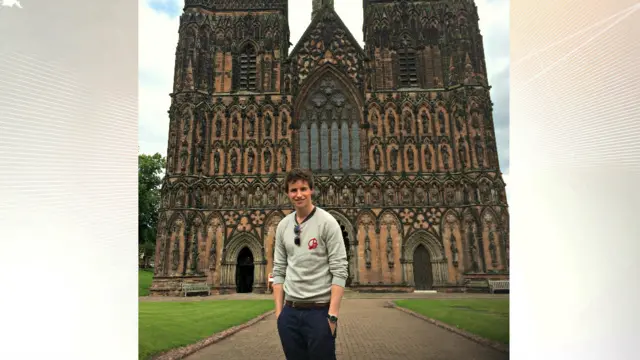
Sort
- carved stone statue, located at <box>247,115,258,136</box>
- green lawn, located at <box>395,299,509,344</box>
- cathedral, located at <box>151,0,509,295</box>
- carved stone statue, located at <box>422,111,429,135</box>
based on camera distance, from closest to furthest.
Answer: green lawn, located at <box>395,299,509,344</box> < cathedral, located at <box>151,0,509,295</box> < carved stone statue, located at <box>247,115,258,136</box> < carved stone statue, located at <box>422,111,429,135</box>

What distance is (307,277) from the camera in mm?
2783

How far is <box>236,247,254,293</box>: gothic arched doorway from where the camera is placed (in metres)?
16.3

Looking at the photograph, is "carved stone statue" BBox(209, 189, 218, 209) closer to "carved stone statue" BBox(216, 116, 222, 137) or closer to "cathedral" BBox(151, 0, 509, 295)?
"cathedral" BBox(151, 0, 509, 295)

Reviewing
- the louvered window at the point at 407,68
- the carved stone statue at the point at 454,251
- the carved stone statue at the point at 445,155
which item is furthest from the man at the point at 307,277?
the louvered window at the point at 407,68

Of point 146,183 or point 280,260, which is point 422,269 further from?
point 280,260

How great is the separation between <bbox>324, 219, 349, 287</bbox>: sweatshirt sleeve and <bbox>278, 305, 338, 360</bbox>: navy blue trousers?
0.82ft

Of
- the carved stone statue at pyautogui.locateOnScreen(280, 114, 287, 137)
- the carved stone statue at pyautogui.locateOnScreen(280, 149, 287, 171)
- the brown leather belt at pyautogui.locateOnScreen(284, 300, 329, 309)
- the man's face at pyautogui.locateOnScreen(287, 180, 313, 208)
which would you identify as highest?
the carved stone statue at pyautogui.locateOnScreen(280, 114, 287, 137)

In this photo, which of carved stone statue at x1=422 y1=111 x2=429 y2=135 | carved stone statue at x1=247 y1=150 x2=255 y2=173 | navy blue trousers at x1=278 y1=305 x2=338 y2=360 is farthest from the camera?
carved stone statue at x1=422 y1=111 x2=429 y2=135

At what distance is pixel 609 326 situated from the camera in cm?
427

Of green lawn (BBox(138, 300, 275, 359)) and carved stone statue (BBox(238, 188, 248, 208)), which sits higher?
carved stone statue (BBox(238, 188, 248, 208))

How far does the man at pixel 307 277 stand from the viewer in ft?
8.66

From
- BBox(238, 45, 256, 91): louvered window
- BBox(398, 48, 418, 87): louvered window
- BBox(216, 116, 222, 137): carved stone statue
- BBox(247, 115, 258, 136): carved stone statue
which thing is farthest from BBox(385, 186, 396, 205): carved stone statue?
BBox(216, 116, 222, 137): carved stone statue

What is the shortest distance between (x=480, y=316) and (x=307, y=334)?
15.3 feet

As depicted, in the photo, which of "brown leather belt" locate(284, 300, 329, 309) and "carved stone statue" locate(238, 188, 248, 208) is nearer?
"brown leather belt" locate(284, 300, 329, 309)
